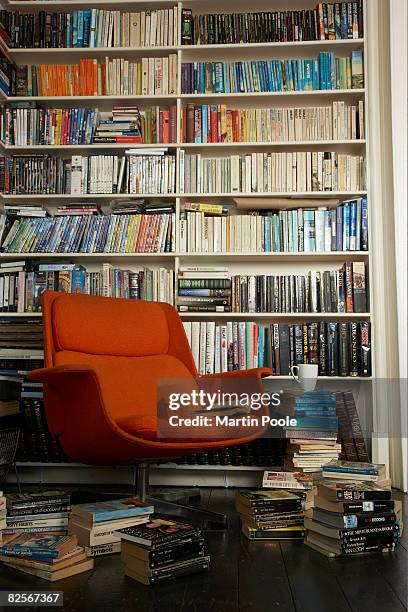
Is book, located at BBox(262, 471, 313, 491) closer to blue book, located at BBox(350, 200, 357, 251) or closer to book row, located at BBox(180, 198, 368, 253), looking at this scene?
book row, located at BBox(180, 198, 368, 253)

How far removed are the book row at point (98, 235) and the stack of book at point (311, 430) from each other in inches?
45.5

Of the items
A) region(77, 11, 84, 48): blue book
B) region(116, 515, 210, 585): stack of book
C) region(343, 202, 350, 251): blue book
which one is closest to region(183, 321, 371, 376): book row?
region(343, 202, 350, 251): blue book

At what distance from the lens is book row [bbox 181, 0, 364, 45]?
379 centimetres

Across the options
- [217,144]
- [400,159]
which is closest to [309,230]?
[400,159]

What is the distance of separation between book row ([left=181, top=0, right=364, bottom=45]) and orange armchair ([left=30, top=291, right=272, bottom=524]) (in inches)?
67.7

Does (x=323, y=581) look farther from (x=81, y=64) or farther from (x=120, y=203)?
(x=81, y=64)

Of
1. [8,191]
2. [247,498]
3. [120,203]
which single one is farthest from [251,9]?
[247,498]

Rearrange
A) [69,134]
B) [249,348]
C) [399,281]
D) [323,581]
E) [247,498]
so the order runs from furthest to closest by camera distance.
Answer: [69,134] < [249,348] < [399,281] < [247,498] < [323,581]

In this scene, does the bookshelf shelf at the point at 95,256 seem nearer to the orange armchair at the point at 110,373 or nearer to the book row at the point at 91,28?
the orange armchair at the point at 110,373

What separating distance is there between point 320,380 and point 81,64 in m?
2.32

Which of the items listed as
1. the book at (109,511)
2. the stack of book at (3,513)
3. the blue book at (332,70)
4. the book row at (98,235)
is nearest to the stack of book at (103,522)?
the book at (109,511)

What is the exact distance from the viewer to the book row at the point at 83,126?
3812mm

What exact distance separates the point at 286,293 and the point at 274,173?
Answer: 2.31 ft

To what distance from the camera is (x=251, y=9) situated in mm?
4012
